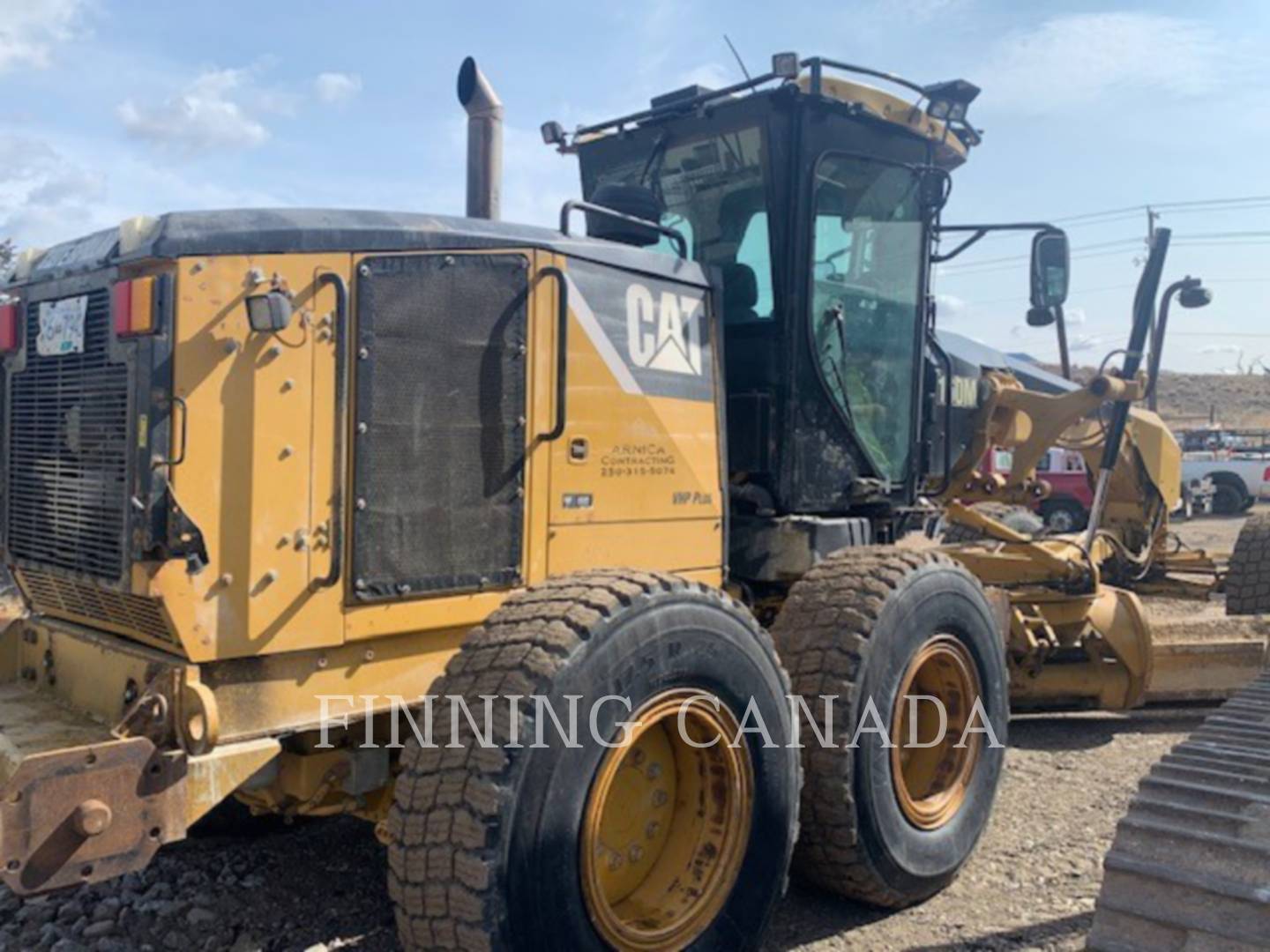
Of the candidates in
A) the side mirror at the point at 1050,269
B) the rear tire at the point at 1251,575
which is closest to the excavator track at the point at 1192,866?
the side mirror at the point at 1050,269

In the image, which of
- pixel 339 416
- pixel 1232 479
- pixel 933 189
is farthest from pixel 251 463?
pixel 1232 479

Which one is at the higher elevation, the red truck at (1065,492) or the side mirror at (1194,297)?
the side mirror at (1194,297)

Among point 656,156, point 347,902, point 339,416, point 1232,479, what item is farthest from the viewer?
point 1232,479

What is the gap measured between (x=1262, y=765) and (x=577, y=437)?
2245mm

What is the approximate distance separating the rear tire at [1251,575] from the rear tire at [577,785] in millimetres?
6893

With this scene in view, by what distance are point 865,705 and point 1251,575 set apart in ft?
21.1

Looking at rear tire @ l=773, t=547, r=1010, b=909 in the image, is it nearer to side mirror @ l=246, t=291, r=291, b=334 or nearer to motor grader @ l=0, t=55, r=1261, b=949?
motor grader @ l=0, t=55, r=1261, b=949

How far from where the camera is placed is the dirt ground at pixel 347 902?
4105mm

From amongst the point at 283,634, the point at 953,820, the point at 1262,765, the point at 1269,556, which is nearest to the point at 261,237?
the point at 283,634

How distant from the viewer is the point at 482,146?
470cm

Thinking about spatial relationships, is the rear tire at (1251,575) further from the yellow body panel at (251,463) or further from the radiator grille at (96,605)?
the radiator grille at (96,605)

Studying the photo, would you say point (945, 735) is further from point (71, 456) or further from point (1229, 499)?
point (1229, 499)

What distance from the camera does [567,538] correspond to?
157 inches

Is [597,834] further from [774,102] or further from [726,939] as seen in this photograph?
[774,102]
